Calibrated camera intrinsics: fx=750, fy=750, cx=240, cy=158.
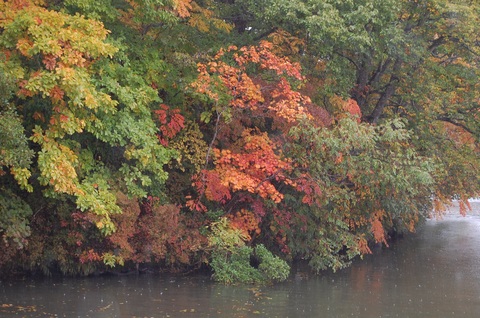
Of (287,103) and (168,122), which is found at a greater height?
(287,103)

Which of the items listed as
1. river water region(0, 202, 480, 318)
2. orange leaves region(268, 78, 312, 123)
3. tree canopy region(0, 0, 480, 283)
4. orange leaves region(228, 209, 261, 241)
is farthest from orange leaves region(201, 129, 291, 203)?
river water region(0, 202, 480, 318)

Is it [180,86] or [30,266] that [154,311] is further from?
[180,86]

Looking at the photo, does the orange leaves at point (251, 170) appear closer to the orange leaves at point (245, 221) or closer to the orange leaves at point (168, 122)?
the orange leaves at point (245, 221)

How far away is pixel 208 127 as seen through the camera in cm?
1908

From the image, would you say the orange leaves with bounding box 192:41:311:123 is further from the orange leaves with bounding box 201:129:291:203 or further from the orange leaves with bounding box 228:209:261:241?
the orange leaves with bounding box 228:209:261:241

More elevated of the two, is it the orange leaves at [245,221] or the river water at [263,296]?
the orange leaves at [245,221]

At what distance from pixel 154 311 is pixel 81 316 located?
4.50ft

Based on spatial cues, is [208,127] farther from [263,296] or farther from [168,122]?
[263,296]

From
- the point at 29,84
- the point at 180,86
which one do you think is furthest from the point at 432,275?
the point at 29,84

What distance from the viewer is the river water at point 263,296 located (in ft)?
45.2

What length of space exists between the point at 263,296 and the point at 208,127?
509 cm

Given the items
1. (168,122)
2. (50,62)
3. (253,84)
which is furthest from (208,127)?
(50,62)

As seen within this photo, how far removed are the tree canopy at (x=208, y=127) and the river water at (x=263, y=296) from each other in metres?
0.64

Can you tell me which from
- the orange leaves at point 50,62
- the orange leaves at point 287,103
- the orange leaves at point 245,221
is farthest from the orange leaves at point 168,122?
the orange leaves at point 50,62
